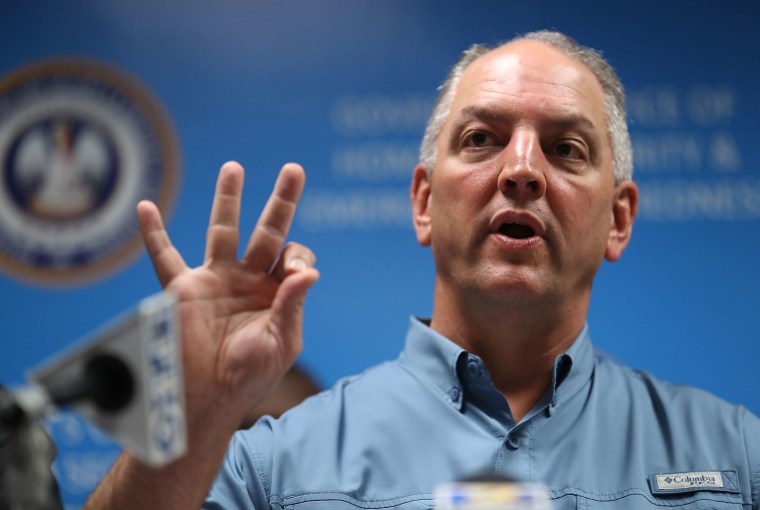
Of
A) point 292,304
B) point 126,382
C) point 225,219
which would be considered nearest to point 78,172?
point 225,219

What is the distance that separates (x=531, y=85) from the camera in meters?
1.48

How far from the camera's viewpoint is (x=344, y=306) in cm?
230

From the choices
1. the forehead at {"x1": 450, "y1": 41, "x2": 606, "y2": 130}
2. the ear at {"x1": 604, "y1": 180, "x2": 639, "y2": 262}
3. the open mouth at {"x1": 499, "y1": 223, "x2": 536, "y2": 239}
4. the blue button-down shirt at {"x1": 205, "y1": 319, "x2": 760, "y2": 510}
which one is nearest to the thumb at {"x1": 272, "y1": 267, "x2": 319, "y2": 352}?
→ the blue button-down shirt at {"x1": 205, "y1": 319, "x2": 760, "y2": 510}

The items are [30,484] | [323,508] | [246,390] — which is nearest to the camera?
[30,484]

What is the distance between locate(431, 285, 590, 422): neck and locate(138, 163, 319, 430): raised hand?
46 cm

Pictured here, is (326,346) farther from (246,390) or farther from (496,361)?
(246,390)

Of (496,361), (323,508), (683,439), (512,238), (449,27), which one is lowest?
(323,508)

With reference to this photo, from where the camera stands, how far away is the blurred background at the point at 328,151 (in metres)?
2.22

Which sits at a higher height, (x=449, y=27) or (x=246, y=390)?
(x=449, y=27)

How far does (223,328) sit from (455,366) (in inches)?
19.9

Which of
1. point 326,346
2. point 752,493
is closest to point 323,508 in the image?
point 752,493

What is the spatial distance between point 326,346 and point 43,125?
0.99 meters

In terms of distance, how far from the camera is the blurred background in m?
2.22

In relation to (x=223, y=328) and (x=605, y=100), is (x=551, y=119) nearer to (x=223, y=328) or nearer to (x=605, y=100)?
(x=605, y=100)
